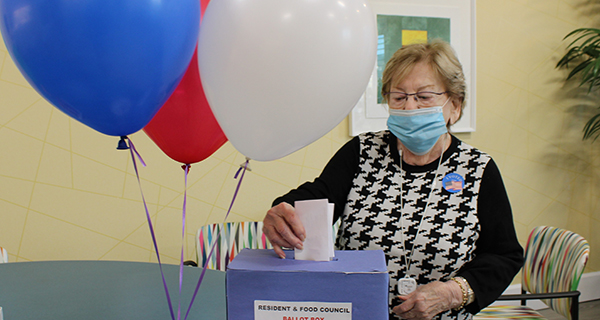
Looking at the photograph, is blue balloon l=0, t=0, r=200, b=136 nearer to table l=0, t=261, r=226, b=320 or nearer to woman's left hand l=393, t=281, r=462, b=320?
table l=0, t=261, r=226, b=320

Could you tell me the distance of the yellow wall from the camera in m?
2.28

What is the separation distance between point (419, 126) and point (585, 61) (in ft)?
7.88

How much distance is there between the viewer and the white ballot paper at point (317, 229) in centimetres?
77

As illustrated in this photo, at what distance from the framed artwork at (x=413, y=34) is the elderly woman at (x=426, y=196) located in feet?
4.08

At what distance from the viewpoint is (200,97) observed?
96 centimetres

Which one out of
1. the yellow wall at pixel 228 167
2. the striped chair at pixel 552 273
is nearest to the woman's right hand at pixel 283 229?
the striped chair at pixel 552 273

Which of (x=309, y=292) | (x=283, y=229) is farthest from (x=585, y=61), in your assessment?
(x=309, y=292)

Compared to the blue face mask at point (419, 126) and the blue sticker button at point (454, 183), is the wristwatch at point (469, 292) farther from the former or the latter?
the blue face mask at point (419, 126)

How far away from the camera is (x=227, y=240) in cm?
226

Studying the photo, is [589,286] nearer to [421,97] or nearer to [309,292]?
[421,97]

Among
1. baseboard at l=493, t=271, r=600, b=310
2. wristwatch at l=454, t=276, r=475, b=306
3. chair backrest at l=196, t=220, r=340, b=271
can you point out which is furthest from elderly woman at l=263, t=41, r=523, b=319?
baseboard at l=493, t=271, r=600, b=310

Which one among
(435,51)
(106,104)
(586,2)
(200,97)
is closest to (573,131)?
(586,2)

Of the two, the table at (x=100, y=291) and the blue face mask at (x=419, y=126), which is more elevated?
the blue face mask at (x=419, y=126)

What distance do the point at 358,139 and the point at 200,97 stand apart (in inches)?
31.0
